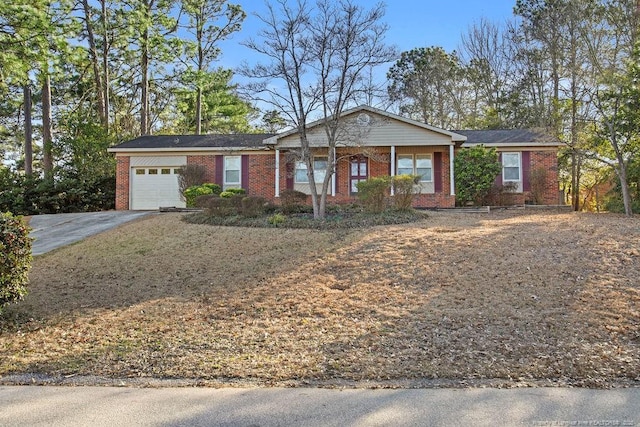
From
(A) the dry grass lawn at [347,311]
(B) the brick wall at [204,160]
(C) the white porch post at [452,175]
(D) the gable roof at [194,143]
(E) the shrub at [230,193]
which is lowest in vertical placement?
(A) the dry grass lawn at [347,311]

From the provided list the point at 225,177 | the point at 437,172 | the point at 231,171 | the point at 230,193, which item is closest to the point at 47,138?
the point at 225,177

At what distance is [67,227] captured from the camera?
14.5 m

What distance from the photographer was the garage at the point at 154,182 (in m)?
19.2

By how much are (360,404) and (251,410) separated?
0.82 meters

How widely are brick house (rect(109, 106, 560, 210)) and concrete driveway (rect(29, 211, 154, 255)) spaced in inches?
117

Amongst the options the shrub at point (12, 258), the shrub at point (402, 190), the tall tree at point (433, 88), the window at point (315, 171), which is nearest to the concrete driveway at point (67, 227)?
the shrub at point (12, 258)

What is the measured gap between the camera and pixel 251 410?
3617 mm

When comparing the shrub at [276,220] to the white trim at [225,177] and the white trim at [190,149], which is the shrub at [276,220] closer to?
the white trim at [190,149]

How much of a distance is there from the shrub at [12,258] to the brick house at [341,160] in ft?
38.3

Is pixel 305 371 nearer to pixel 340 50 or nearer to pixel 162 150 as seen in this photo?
pixel 340 50

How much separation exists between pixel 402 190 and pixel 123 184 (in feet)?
38.9

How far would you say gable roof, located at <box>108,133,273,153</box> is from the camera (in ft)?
62.2

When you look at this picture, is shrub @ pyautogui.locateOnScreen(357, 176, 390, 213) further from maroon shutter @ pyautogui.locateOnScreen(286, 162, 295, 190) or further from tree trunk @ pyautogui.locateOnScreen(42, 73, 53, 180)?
tree trunk @ pyautogui.locateOnScreen(42, 73, 53, 180)

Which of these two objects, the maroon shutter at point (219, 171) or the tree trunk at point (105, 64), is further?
the tree trunk at point (105, 64)
